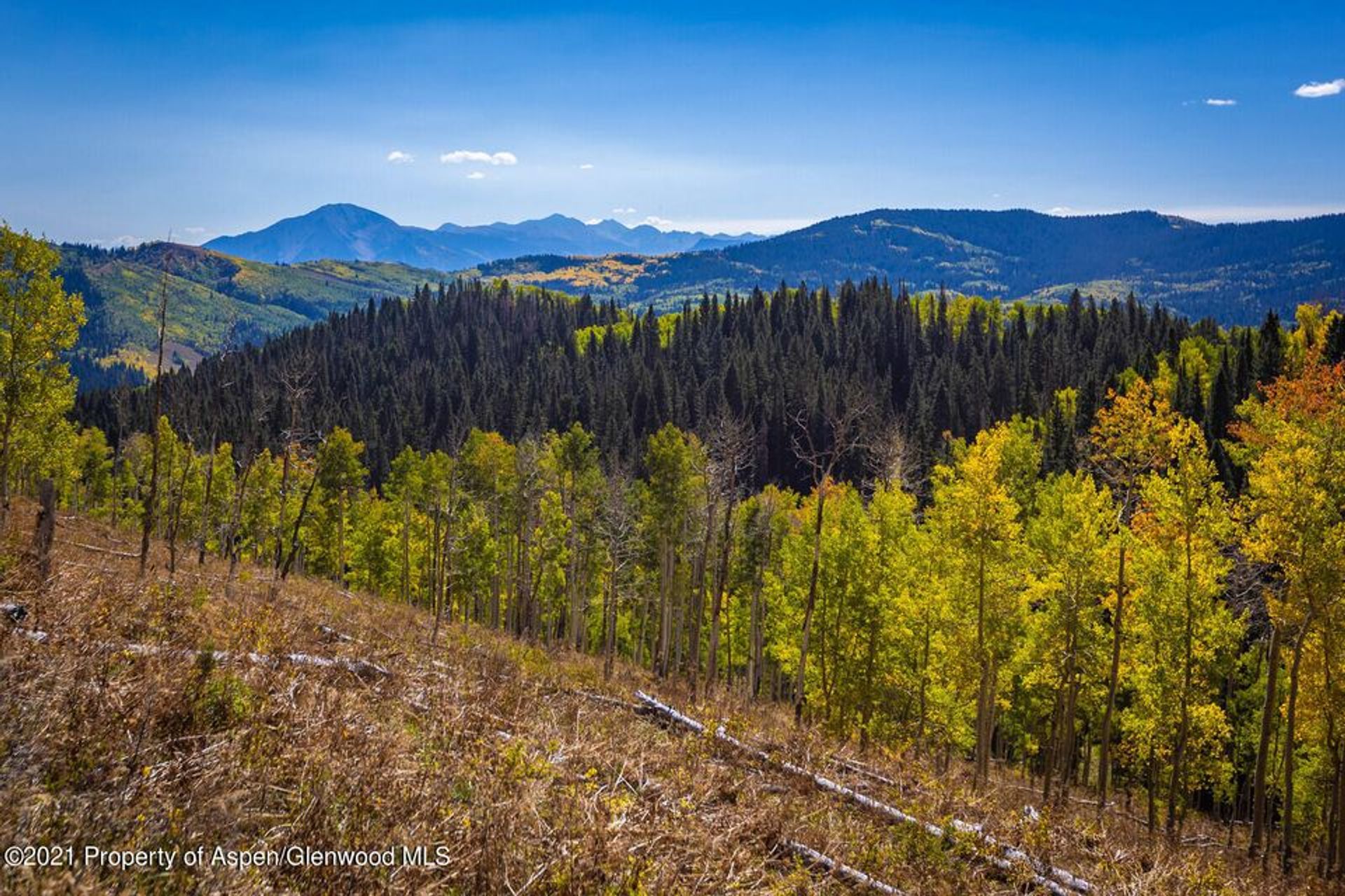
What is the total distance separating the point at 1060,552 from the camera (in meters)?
26.4

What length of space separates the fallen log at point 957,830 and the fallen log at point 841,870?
153cm

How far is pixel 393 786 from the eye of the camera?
633 centimetres

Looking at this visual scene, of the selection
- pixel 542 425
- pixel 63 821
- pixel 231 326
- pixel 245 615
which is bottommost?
pixel 542 425

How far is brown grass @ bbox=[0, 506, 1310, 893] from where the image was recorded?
5.19 meters

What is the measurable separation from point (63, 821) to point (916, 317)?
168404 mm

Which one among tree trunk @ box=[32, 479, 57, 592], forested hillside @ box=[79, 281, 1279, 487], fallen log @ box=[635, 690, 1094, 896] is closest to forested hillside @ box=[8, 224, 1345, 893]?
fallen log @ box=[635, 690, 1094, 896]

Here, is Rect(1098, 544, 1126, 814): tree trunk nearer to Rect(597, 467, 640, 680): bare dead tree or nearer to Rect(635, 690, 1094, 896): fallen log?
Rect(635, 690, 1094, 896): fallen log

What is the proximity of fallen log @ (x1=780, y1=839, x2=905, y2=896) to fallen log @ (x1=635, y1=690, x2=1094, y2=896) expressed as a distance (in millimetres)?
1530

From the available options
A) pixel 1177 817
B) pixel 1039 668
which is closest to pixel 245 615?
pixel 1039 668

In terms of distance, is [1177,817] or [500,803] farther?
[1177,817]

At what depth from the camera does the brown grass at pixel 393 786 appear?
519cm

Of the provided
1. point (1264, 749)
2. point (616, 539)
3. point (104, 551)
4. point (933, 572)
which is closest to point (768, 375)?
point (616, 539)

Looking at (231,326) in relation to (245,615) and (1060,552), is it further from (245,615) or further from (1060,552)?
(1060,552)

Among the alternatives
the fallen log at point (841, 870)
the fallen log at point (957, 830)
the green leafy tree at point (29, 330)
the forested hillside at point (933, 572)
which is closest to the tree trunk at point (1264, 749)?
the forested hillside at point (933, 572)
